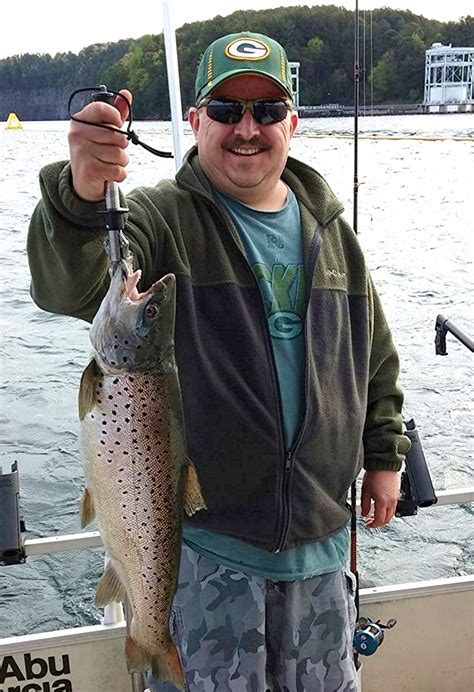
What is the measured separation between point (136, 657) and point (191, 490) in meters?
0.41

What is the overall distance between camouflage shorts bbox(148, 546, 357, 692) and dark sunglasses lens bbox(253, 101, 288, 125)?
1.10 meters

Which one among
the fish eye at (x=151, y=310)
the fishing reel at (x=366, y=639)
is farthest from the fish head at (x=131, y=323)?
the fishing reel at (x=366, y=639)

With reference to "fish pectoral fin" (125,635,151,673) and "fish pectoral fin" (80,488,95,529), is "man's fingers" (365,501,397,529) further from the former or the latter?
"fish pectoral fin" (80,488,95,529)

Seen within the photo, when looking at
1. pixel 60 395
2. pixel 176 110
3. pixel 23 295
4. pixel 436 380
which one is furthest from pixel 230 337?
pixel 23 295

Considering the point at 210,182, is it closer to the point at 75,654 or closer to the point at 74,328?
the point at 75,654

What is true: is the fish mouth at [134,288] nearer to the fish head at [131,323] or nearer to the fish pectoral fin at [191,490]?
the fish head at [131,323]

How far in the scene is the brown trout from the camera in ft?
4.70

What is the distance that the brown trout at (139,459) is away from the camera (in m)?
1.43

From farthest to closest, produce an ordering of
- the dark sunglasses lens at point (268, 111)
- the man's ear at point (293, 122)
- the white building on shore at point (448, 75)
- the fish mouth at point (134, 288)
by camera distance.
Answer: the white building on shore at point (448, 75) < the man's ear at point (293, 122) < the dark sunglasses lens at point (268, 111) < the fish mouth at point (134, 288)

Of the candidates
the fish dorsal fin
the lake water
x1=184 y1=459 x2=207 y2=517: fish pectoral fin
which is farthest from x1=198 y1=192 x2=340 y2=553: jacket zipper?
the lake water

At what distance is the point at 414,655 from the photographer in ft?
9.50

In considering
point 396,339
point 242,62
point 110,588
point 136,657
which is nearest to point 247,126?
point 242,62

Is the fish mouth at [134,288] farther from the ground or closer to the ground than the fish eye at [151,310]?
farther from the ground

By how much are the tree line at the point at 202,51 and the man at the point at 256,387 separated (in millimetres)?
397
